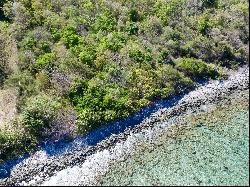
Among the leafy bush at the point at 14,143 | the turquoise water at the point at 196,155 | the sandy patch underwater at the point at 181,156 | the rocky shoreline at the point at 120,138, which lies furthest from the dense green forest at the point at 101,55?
the turquoise water at the point at 196,155

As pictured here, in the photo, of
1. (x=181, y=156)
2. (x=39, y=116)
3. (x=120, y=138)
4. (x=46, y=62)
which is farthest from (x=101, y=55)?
(x=181, y=156)

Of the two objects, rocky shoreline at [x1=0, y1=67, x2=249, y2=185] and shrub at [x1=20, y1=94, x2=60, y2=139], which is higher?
shrub at [x1=20, y1=94, x2=60, y2=139]

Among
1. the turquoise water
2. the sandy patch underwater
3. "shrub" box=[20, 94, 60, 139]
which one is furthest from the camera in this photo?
"shrub" box=[20, 94, 60, 139]

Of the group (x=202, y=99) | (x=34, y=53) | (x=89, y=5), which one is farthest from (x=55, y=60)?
(x=202, y=99)

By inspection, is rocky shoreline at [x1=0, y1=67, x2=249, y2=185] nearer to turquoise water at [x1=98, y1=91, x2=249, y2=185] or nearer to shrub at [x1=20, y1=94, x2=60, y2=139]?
turquoise water at [x1=98, y1=91, x2=249, y2=185]

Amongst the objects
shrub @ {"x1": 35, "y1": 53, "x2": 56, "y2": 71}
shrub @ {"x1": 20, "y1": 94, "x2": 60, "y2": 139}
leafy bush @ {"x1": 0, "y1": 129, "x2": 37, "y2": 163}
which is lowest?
leafy bush @ {"x1": 0, "y1": 129, "x2": 37, "y2": 163}

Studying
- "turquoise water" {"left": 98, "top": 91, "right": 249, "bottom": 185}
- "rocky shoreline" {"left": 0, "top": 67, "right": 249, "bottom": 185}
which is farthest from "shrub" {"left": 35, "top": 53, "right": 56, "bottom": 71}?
"turquoise water" {"left": 98, "top": 91, "right": 249, "bottom": 185}

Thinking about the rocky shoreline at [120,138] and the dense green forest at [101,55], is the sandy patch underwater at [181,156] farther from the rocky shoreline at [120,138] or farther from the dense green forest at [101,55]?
the dense green forest at [101,55]

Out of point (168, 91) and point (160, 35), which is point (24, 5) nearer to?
point (160, 35)
